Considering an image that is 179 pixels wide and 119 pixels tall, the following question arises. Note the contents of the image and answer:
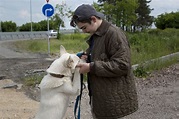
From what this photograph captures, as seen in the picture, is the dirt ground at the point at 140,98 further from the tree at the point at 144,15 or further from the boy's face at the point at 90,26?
the tree at the point at 144,15

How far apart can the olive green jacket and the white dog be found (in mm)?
174

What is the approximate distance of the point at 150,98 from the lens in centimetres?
730

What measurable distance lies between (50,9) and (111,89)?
48.9ft

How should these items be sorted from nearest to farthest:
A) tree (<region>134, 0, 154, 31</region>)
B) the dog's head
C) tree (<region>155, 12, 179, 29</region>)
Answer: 1. the dog's head
2. tree (<region>155, 12, 179, 29</region>)
3. tree (<region>134, 0, 154, 31</region>)

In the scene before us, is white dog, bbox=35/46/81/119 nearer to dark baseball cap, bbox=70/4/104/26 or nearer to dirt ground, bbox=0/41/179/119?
dark baseball cap, bbox=70/4/104/26

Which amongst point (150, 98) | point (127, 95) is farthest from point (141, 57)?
point (127, 95)

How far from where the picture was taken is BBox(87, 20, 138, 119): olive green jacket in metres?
2.74

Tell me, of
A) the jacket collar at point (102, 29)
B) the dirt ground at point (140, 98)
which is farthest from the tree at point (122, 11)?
the jacket collar at point (102, 29)

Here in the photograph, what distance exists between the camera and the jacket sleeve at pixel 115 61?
8.93 ft

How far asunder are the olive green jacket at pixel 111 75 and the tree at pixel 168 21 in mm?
43908

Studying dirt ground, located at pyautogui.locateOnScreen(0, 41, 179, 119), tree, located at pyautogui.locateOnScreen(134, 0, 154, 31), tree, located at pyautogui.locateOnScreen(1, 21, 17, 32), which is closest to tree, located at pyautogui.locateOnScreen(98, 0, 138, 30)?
tree, located at pyautogui.locateOnScreen(1, 21, 17, 32)

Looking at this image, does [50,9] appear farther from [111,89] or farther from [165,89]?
[111,89]

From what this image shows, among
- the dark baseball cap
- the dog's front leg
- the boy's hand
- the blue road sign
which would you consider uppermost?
the blue road sign

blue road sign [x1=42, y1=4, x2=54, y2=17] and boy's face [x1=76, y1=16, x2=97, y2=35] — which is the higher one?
A: blue road sign [x1=42, y1=4, x2=54, y2=17]
